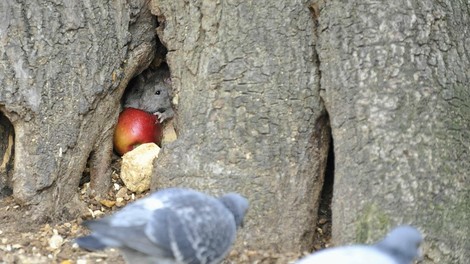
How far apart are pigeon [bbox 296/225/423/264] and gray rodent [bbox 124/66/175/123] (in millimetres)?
1815

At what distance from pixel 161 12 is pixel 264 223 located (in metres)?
1.11

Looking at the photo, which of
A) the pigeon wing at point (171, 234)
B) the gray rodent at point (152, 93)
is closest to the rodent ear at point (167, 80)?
the gray rodent at point (152, 93)

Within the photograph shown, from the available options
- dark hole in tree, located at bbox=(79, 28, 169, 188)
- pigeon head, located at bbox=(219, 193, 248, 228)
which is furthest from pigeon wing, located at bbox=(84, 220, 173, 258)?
dark hole in tree, located at bbox=(79, 28, 169, 188)

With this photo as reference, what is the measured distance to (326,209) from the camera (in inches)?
160

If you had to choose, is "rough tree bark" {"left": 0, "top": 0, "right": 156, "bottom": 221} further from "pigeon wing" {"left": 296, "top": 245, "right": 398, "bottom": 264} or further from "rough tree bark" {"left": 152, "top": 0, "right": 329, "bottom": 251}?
"pigeon wing" {"left": 296, "top": 245, "right": 398, "bottom": 264}

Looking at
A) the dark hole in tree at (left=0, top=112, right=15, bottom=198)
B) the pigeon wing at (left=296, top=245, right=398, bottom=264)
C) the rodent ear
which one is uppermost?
the rodent ear

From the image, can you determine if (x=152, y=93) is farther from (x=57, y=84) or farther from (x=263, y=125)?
(x=263, y=125)

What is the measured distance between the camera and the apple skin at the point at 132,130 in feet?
14.4

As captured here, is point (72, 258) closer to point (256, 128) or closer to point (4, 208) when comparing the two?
point (4, 208)

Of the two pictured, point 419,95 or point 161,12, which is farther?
point 161,12

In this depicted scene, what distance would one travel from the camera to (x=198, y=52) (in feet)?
13.1

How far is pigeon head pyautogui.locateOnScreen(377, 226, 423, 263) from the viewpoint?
2.98 m

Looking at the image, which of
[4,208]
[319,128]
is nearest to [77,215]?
[4,208]

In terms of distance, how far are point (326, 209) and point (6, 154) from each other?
149cm
